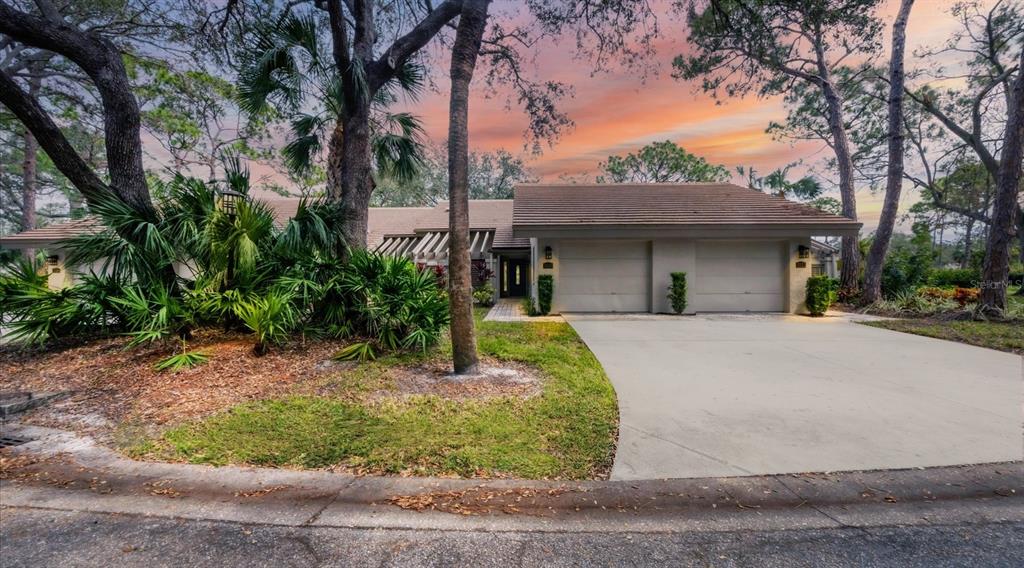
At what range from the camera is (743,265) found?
43.0ft

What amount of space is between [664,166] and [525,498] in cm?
4206

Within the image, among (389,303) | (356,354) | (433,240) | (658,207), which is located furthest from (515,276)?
(356,354)

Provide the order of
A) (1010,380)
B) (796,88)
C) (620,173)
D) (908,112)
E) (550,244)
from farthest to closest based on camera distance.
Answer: (620,173), (908,112), (796,88), (550,244), (1010,380)

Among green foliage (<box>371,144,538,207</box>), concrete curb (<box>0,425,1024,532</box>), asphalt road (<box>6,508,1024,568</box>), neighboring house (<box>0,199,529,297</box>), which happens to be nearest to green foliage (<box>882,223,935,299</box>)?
neighboring house (<box>0,199,529,297</box>)

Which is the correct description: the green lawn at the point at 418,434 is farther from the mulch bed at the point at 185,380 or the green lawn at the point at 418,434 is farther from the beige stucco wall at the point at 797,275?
the beige stucco wall at the point at 797,275

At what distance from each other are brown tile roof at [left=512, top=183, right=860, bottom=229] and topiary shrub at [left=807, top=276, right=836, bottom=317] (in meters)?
1.83

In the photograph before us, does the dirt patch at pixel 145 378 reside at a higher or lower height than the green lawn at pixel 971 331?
lower

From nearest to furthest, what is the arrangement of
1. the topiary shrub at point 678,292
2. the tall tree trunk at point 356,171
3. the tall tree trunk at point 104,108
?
the tall tree trunk at point 104,108 → the tall tree trunk at point 356,171 → the topiary shrub at point 678,292

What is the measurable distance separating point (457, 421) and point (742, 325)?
361 inches

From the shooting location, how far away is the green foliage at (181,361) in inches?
223

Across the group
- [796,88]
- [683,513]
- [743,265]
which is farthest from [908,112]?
[683,513]

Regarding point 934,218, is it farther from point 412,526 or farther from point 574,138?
point 412,526

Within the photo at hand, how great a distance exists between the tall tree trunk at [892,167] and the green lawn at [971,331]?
3860 millimetres

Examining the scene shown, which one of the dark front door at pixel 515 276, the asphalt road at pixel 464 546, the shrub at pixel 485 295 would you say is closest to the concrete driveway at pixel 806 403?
the asphalt road at pixel 464 546
